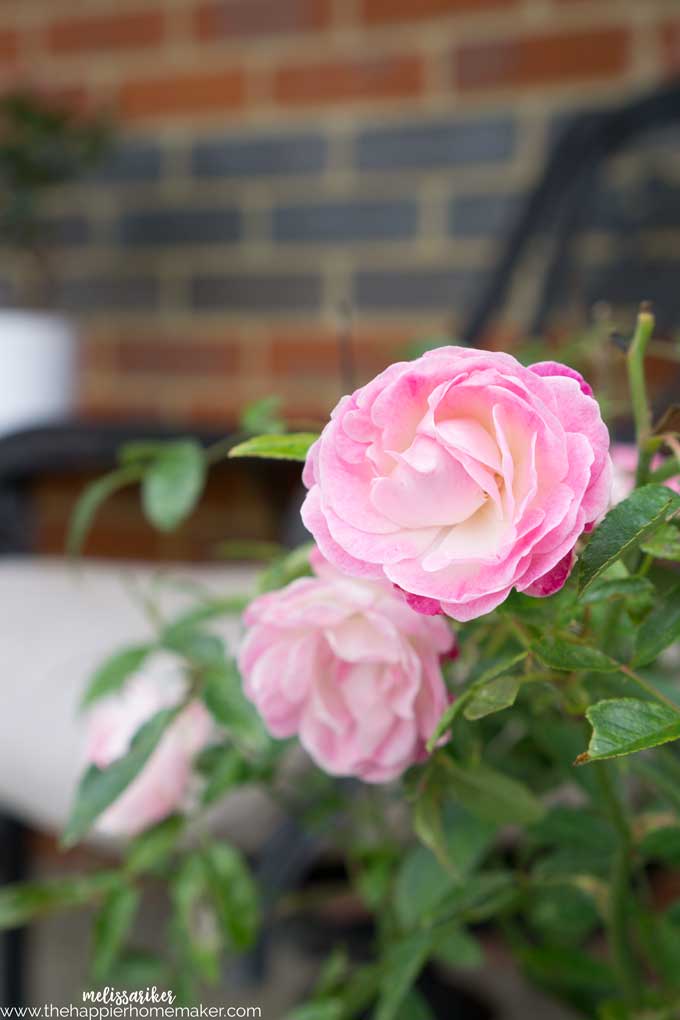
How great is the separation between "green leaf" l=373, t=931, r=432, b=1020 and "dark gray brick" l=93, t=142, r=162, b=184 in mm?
1756

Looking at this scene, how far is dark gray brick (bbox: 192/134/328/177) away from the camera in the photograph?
1909 mm

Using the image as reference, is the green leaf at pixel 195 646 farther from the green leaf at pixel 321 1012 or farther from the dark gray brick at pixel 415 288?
the dark gray brick at pixel 415 288

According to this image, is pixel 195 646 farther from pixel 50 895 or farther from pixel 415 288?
pixel 415 288

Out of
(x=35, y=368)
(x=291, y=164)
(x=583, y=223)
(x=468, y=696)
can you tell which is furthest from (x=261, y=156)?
(x=468, y=696)

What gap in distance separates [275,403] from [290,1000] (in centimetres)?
119

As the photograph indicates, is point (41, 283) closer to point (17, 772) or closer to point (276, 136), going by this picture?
point (276, 136)

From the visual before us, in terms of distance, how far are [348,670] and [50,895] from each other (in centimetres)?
28

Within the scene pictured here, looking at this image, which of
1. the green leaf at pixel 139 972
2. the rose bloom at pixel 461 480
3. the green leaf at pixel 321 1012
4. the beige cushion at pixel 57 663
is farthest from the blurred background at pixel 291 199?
the rose bloom at pixel 461 480

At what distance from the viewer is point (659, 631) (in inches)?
13.4

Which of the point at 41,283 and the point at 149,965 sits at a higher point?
the point at 41,283

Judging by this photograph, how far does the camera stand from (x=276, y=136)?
193cm

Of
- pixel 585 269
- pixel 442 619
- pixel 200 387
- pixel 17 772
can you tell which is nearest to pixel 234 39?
pixel 200 387

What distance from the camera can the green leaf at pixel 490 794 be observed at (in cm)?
40

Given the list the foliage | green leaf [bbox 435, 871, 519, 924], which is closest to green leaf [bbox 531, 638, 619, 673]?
the foliage
